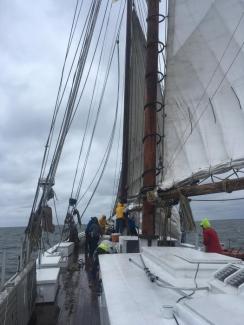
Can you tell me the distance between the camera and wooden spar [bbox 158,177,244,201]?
4.90m

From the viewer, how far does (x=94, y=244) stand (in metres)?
11.9

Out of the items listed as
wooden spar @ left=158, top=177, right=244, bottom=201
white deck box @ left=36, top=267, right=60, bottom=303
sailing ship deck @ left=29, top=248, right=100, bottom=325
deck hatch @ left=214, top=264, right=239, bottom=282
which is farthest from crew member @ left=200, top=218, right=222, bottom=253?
deck hatch @ left=214, top=264, right=239, bottom=282

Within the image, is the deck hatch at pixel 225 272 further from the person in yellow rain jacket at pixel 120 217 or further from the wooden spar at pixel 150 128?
the person in yellow rain jacket at pixel 120 217

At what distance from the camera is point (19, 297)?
485cm

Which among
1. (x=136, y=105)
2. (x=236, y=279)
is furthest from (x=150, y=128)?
(x=136, y=105)

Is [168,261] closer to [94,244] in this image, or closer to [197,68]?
[197,68]

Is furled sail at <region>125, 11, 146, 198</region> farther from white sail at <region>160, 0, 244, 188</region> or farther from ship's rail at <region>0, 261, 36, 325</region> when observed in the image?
ship's rail at <region>0, 261, 36, 325</region>

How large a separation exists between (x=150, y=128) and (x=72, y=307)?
3452 millimetres

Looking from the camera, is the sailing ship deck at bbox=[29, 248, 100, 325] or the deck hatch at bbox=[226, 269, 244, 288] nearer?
the deck hatch at bbox=[226, 269, 244, 288]

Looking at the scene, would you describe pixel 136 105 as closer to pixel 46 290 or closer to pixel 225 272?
pixel 46 290

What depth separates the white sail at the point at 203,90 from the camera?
5.30 meters

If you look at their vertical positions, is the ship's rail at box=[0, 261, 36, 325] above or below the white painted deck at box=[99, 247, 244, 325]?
below

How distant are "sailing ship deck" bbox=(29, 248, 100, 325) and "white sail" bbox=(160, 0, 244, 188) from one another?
244 centimetres

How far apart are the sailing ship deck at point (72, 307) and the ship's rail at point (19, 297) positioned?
0.82 feet
